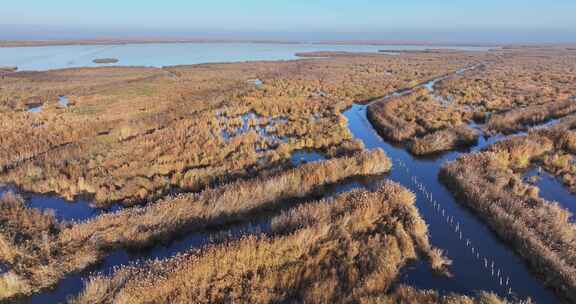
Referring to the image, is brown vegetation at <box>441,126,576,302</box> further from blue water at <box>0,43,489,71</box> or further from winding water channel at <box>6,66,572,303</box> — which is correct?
blue water at <box>0,43,489,71</box>

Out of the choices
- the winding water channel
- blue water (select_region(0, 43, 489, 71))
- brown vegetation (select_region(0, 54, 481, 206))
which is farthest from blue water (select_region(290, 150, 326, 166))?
blue water (select_region(0, 43, 489, 71))

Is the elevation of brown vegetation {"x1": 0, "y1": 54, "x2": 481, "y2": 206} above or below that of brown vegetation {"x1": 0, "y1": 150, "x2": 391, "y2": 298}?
above

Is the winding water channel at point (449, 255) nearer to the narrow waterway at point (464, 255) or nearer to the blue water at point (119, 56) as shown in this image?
the narrow waterway at point (464, 255)

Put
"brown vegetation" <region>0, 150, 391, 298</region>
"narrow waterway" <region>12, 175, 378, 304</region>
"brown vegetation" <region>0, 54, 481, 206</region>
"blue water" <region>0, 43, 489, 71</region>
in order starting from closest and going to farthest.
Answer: "narrow waterway" <region>12, 175, 378, 304</region>, "brown vegetation" <region>0, 150, 391, 298</region>, "brown vegetation" <region>0, 54, 481, 206</region>, "blue water" <region>0, 43, 489, 71</region>

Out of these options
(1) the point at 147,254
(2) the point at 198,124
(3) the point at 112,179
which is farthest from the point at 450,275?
(2) the point at 198,124

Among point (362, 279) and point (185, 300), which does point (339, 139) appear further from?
point (185, 300)

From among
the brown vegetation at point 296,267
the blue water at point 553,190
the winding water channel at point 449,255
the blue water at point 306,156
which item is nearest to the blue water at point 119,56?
the blue water at point 306,156
